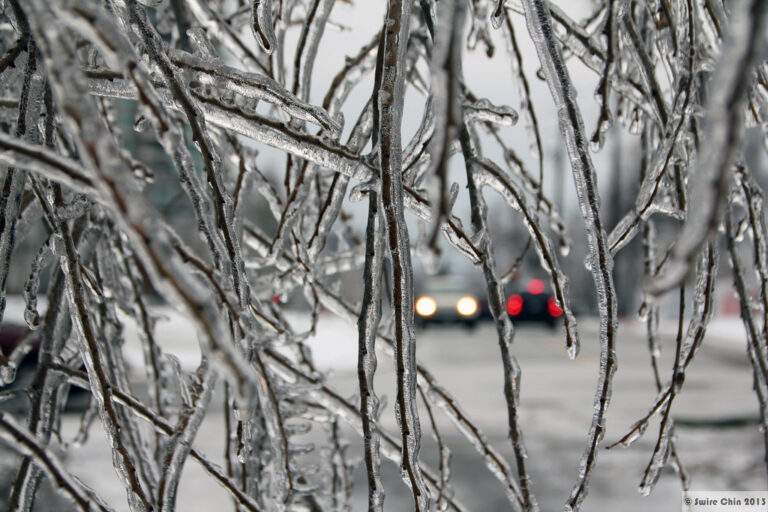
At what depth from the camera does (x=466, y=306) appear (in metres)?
20.6

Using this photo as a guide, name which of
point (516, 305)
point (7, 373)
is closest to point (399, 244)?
point (7, 373)

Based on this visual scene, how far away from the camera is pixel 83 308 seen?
96 centimetres

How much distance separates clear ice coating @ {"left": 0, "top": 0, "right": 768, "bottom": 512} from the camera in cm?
53

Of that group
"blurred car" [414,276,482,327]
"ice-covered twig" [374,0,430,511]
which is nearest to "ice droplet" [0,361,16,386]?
"ice-covered twig" [374,0,430,511]

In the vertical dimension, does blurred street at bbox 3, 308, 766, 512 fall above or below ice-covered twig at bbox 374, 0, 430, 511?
below

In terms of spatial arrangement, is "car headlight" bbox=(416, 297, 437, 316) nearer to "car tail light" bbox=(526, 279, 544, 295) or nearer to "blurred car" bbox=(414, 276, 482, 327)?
"blurred car" bbox=(414, 276, 482, 327)

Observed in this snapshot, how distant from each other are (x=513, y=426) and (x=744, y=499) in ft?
16.2

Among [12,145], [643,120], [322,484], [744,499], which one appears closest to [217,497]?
[744,499]

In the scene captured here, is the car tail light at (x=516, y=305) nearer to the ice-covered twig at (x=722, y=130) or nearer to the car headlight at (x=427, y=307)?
the car headlight at (x=427, y=307)

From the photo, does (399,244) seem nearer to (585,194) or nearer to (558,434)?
(585,194)

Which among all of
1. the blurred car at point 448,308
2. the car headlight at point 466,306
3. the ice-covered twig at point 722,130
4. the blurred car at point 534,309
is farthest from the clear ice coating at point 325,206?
the blurred car at point 534,309

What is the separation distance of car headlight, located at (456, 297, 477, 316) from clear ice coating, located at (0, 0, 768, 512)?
1884 cm

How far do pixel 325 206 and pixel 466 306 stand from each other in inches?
774

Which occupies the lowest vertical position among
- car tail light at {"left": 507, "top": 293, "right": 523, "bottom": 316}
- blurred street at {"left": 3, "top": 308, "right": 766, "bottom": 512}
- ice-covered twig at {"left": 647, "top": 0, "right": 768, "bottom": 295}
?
blurred street at {"left": 3, "top": 308, "right": 766, "bottom": 512}
